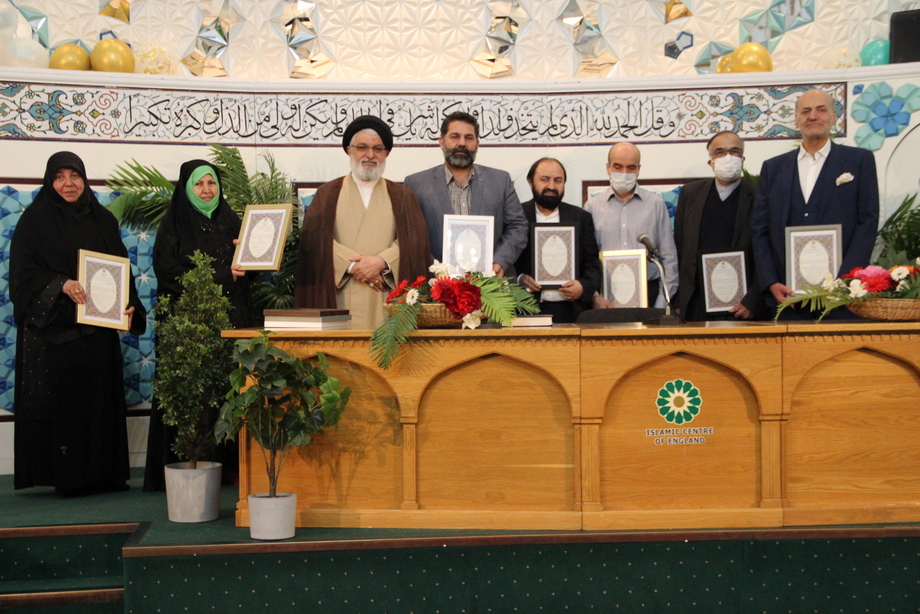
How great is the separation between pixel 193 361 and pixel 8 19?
3.50 meters

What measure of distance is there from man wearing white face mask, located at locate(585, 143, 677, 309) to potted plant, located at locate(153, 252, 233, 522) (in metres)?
2.47

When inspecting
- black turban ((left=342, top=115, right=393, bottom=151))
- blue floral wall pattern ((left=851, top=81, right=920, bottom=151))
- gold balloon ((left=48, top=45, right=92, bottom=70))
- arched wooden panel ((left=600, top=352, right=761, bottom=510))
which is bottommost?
arched wooden panel ((left=600, top=352, right=761, bottom=510))

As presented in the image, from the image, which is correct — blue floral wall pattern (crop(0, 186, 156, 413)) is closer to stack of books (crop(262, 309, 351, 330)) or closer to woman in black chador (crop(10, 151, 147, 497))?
woman in black chador (crop(10, 151, 147, 497))

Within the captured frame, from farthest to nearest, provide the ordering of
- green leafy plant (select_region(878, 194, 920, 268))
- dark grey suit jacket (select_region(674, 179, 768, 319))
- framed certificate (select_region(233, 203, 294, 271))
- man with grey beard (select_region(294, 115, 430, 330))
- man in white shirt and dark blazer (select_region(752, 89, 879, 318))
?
green leafy plant (select_region(878, 194, 920, 268)) → dark grey suit jacket (select_region(674, 179, 768, 319)) → man in white shirt and dark blazer (select_region(752, 89, 879, 318)) → man with grey beard (select_region(294, 115, 430, 330)) → framed certificate (select_region(233, 203, 294, 271))

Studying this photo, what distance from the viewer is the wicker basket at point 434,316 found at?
352 cm

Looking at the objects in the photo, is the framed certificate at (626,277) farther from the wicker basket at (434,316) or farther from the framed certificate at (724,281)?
the wicker basket at (434,316)

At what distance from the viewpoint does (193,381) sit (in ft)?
12.2

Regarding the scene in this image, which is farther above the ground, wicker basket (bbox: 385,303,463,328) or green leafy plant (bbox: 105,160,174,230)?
green leafy plant (bbox: 105,160,174,230)

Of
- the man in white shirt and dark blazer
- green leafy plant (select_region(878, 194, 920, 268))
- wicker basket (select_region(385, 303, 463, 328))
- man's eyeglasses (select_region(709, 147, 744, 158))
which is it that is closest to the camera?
wicker basket (select_region(385, 303, 463, 328))

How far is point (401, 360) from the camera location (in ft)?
11.4

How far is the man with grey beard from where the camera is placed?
4.59 m

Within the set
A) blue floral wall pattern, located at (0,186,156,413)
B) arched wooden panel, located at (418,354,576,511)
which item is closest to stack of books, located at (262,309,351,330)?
Answer: arched wooden panel, located at (418,354,576,511)

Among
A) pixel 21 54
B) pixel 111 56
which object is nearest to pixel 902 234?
pixel 111 56

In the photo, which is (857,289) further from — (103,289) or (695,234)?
(103,289)
